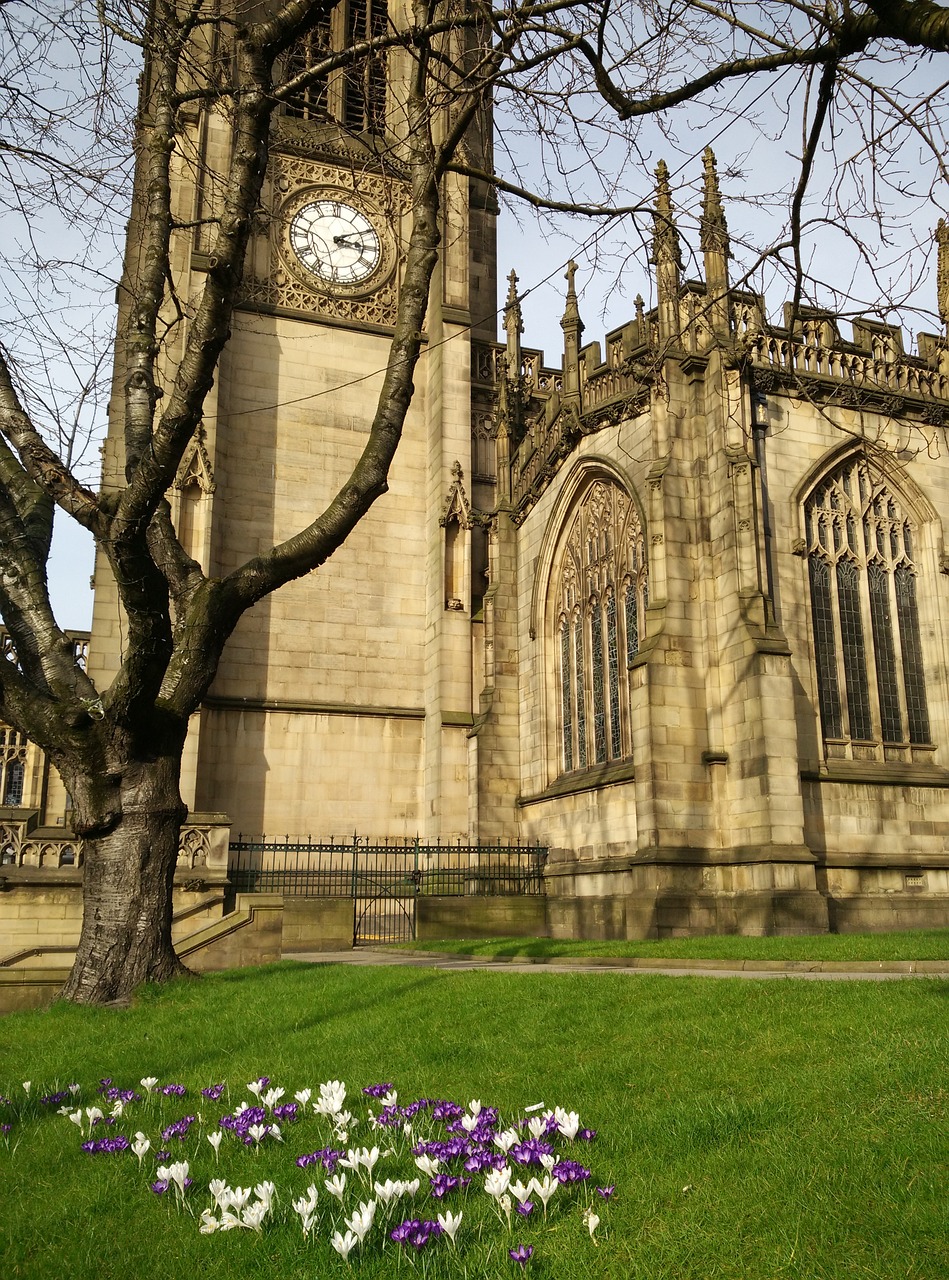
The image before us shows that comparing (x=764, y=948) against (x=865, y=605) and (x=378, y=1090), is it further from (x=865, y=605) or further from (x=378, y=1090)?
(x=865, y=605)

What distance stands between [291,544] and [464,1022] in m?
4.46

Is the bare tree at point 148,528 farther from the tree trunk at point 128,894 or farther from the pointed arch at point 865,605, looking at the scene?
the pointed arch at point 865,605

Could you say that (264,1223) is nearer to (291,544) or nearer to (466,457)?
(291,544)

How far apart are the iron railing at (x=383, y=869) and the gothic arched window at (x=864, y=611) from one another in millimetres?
6824

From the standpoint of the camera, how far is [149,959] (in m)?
9.54

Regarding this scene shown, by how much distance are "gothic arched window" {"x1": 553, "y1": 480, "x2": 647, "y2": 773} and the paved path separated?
7198 millimetres

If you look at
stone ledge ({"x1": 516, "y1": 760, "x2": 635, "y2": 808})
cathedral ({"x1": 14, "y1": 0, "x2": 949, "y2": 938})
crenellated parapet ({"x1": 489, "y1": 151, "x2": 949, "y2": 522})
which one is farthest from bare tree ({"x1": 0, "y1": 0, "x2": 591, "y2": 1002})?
stone ledge ({"x1": 516, "y1": 760, "x2": 635, "y2": 808})

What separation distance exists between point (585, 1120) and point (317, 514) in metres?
22.3

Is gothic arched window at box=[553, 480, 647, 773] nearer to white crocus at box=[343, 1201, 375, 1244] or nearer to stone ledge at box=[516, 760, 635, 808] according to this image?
stone ledge at box=[516, 760, 635, 808]

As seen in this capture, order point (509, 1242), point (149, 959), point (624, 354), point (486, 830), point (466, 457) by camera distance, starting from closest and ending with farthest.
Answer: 1. point (509, 1242)
2. point (149, 959)
3. point (624, 354)
4. point (486, 830)
5. point (466, 457)

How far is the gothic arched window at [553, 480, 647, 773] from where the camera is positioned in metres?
21.7

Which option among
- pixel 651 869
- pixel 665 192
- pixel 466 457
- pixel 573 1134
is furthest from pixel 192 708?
pixel 466 457

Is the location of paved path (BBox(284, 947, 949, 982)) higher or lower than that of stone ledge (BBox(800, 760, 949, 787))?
lower

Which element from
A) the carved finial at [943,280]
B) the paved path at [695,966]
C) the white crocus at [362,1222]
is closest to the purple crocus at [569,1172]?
the white crocus at [362,1222]
